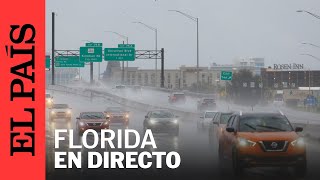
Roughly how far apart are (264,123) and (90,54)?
72.6 m

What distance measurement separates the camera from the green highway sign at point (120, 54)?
3580 inches

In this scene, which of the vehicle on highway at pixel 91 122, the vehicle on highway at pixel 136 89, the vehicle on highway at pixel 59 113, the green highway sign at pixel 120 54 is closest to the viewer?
the vehicle on highway at pixel 91 122

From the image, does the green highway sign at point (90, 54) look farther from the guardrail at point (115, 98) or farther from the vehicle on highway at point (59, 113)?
the vehicle on highway at point (59, 113)

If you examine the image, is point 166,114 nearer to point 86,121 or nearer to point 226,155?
point 86,121

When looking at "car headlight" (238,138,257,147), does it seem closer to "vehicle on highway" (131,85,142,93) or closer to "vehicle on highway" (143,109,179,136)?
"vehicle on highway" (143,109,179,136)

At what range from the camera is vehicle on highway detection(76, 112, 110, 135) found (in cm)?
4353

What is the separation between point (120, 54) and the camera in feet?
301

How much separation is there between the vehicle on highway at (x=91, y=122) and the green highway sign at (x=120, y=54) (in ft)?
153

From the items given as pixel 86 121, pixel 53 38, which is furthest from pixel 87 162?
pixel 53 38

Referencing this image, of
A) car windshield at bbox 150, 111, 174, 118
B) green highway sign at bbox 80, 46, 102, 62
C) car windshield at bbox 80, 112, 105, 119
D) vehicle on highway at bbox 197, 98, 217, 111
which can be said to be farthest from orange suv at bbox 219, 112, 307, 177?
green highway sign at bbox 80, 46, 102, 62

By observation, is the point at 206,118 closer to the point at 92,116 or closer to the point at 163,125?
the point at 163,125

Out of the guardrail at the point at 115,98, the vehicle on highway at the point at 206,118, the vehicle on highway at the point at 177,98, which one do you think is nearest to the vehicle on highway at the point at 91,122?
the vehicle on highway at the point at 206,118

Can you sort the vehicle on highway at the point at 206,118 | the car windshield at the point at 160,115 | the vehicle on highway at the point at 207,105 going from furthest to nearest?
the vehicle on highway at the point at 207,105
the car windshield at the point at 160,115
the vehicle on highway at the point at 206,118

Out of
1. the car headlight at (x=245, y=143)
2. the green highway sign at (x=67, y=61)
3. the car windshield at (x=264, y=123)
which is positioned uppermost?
the green highway sign at (x=67, y=61)
